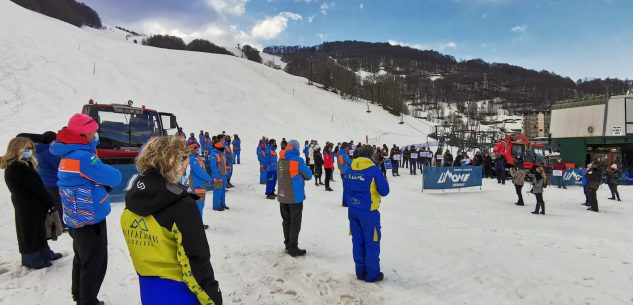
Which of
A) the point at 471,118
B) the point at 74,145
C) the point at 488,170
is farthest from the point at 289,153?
the point at 471,118

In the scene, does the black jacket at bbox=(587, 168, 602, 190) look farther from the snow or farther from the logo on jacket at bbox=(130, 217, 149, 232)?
the logo on jacket at bbox=(130, 217, 149, 232)

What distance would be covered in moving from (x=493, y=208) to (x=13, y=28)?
45404mm

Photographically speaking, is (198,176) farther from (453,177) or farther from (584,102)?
(584,102)

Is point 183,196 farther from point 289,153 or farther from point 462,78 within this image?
point 462,78

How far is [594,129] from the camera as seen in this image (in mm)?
34812

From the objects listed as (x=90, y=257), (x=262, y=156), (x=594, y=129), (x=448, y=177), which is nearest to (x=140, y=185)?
(x=90, y=257)

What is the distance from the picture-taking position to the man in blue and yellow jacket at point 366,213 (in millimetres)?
4723

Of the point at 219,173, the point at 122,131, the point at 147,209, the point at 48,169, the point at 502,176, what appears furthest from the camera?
the point at 502,176

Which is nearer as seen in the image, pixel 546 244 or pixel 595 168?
pixel 546 244

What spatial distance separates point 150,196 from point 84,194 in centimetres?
200

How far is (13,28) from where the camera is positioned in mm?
33969

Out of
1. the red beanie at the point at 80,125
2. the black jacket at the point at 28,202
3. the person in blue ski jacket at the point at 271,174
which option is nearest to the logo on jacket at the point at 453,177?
the person in blue ski jacket at the point at 271,174

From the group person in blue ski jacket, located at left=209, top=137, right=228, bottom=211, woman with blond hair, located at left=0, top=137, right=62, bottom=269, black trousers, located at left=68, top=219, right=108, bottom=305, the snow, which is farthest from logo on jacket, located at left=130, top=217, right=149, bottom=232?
person in blue ski jacket, located at left=209, top=137, right=228, bottom=211

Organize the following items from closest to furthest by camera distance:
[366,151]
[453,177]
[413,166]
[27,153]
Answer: [27,153] → [366,151] → [453,177] → [413,166]
